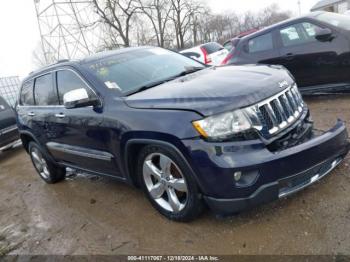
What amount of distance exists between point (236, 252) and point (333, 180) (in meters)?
1.40

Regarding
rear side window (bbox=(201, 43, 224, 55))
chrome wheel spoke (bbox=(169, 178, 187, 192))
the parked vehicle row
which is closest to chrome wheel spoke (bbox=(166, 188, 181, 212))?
chrome wheel spoke (bbox=(169, 178, 187, 192))

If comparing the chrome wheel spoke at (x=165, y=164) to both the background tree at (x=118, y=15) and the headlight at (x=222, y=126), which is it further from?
A: the background tree at (x=118, y=15)

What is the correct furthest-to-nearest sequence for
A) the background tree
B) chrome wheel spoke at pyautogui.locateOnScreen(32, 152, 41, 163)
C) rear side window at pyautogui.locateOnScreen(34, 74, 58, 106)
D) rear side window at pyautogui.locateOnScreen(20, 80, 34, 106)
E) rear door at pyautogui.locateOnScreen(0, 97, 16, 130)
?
the background tree → rear door at pyautogui.locateOnScreen(0, 97, 16, 130) → chrome wheel spoke at pyautogui.locateOnScreen(32, 152, 41, 163) → rear side window at pyautogui.locateOnScreen(20, 80, 34, 106) → rear side window at pyautogui.locateOnScreen(34, 74, 58, 106)

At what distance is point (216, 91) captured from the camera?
2992 mm

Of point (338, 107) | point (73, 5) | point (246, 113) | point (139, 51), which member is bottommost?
point (338, 107)

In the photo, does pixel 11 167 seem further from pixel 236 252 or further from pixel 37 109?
pixel 236 252

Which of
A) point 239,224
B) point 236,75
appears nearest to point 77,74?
point 236,75

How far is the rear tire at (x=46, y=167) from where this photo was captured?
548 cm

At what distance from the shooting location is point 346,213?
9.91ft

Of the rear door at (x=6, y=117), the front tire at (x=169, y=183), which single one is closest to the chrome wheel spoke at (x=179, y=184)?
the front tire at (x=169, y=183)

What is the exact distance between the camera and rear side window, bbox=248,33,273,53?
690 centimetres

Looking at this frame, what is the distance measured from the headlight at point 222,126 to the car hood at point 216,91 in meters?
0.06

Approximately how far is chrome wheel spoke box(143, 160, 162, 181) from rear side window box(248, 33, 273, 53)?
4.52 m

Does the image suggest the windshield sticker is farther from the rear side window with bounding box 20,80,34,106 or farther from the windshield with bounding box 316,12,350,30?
the windshield with bounding box 316,12,350,30
